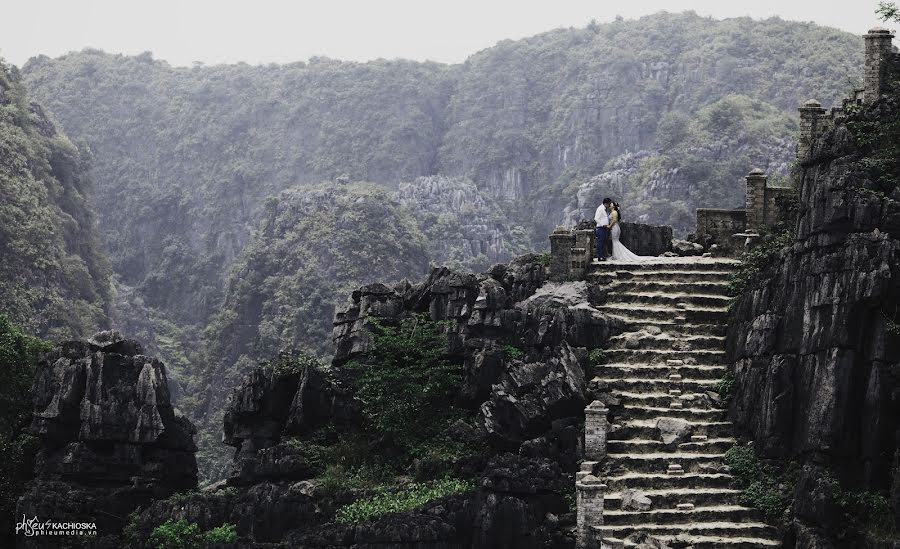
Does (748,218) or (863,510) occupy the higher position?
(748,218)

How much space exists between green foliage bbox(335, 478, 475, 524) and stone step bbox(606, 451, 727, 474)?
3.31 m

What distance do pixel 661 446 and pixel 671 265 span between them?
629 centimetres

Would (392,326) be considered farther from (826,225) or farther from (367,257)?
(367,257)

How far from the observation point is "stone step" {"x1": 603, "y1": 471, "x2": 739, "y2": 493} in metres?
31.0

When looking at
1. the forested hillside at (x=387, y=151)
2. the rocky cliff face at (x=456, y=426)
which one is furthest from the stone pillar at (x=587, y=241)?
the forested hillside at (x=387, y=151)

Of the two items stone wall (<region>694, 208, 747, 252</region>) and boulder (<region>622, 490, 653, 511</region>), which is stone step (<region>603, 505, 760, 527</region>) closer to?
boulder (<region>622, 490, 653, 511</region>)

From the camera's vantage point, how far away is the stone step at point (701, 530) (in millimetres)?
29688

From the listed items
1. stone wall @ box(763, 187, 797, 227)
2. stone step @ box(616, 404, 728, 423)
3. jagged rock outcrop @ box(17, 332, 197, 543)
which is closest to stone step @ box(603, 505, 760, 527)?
stone step @ box(616, 404, 728, 423)

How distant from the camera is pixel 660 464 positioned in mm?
31406

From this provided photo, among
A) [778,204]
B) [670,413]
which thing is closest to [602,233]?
[778,204]

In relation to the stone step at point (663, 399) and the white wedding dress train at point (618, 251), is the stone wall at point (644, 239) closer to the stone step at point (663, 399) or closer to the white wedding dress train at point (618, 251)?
the white wedding dress train at point (618, 251)

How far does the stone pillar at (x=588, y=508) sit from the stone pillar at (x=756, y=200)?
9.86 m

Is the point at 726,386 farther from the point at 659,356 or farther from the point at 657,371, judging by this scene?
the point at 659,356

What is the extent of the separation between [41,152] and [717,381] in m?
58.1
